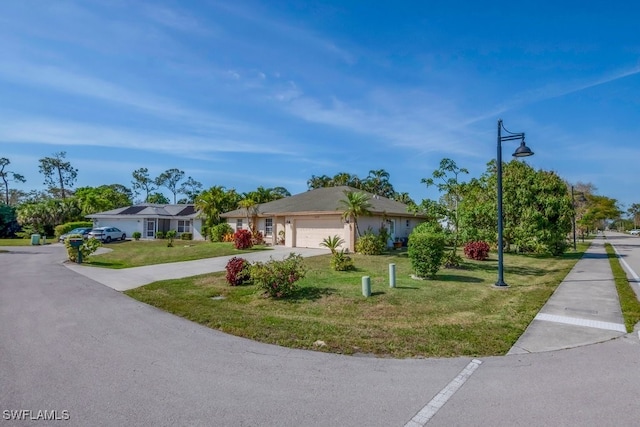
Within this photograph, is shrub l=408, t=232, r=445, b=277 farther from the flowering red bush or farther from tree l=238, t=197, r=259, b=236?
tree l=238, t=197, r=259, b=236

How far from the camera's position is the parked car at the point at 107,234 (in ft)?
100

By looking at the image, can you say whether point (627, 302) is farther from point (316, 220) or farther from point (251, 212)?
point (251, 212)

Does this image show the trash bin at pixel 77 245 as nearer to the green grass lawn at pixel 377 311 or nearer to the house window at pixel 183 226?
the green grass lawn at pixel 377 311

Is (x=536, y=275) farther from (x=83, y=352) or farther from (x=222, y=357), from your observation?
(x=83, y=352)

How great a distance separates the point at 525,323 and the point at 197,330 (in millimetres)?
6647

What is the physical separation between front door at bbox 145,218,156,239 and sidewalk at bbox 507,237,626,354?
3507 cm

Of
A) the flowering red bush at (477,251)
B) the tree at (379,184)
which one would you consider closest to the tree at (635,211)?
the tree at (379,184)

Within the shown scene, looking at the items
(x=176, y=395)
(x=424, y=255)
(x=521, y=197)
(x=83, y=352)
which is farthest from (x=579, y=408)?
(x=521, y=197)

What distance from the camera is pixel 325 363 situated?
4934mm

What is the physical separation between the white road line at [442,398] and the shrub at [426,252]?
268 inches

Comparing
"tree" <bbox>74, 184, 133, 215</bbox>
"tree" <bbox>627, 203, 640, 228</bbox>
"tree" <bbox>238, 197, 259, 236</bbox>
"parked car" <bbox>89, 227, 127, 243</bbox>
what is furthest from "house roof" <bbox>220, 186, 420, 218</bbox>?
"tree" <bbox>627, 203, 640, 228</bbox>

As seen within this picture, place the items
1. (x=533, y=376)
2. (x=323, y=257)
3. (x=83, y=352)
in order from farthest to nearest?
(x=323, y=257), (x=83, y=352), (x=533, y=376)

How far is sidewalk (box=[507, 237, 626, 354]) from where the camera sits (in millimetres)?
5805

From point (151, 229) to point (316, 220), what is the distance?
21.5 metres
